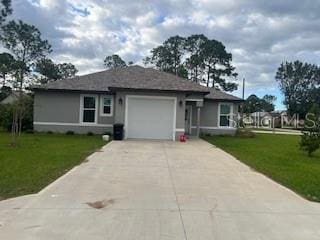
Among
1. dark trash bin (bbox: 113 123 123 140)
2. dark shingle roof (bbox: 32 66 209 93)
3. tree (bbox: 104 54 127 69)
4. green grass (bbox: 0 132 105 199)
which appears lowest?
green grass (bbox: 0 132 105 199)

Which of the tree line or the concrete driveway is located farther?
the tree line

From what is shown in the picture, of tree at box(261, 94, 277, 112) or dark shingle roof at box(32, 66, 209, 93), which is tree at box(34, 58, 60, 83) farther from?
tree at box(261, 94, 277, 112)

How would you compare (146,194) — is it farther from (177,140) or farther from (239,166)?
(177,140)

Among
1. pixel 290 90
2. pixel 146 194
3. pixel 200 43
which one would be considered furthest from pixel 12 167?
pixel 290 90

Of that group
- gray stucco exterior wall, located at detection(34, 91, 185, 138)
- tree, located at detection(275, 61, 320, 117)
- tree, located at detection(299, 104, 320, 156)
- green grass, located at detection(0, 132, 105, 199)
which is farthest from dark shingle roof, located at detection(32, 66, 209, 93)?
tree, located at detection(275, 61, 320, 117)

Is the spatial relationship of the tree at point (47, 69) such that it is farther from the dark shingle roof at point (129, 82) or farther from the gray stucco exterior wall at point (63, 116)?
the gray stucco exterior wall at point (63, 116)

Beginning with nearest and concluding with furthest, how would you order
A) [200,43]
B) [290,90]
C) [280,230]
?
[280,230] < [200,43] < [290,90]

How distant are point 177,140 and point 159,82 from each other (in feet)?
11.8

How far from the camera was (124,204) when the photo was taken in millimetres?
7613

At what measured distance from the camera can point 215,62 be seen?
6800 centimetres

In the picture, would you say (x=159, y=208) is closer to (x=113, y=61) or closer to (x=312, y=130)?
(x=312, y=130)

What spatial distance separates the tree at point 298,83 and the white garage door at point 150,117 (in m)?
70.9

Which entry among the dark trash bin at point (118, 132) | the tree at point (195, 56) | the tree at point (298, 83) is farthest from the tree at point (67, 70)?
the dark trash bin at point (118, 132)

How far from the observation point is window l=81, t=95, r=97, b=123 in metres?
26.8
